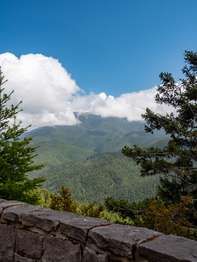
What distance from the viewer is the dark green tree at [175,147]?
13.5 meters

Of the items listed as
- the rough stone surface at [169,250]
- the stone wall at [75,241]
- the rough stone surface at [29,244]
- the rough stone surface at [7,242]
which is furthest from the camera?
the rough stone surface at [7,242]

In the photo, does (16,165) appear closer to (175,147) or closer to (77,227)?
(175,147)

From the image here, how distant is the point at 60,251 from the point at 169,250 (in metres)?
1.22

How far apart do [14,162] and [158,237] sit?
10.8 m

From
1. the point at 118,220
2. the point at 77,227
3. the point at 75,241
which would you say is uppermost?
the point at 77,227

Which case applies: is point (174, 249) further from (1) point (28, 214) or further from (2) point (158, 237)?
(1) point (28, 214)

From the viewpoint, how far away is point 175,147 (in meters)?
13.5

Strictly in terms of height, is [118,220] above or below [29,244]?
below

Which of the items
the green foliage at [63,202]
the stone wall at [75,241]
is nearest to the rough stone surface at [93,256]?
the stone wall at [75,241]

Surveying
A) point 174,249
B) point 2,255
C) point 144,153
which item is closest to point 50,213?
point 2,255

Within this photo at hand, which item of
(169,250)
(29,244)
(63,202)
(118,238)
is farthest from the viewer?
(63,202)

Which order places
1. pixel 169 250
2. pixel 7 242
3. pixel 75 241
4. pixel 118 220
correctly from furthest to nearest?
pixel 118 220, pixel 7 242, pixel 75 241, pixel 169 250

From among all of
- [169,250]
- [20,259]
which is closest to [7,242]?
[20,259]

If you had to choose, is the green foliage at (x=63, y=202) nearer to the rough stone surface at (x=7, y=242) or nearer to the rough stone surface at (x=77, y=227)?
the rough stone surface at (x=7, y=242)
